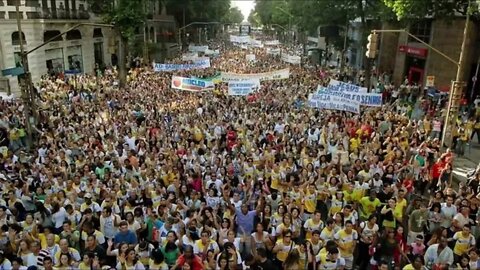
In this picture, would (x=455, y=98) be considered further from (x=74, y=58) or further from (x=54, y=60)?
(x=74, y=58)

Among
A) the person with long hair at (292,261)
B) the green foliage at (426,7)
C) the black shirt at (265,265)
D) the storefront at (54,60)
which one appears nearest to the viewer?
the person with long hair at (292,261)

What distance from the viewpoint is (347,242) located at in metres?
7.75

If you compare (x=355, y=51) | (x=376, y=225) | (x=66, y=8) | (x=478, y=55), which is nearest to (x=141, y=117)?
(x=376, y=225)

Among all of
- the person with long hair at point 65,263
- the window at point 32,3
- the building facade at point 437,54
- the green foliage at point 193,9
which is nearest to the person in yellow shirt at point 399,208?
the person with long hair at point 65,263

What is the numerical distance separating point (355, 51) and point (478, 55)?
2186 centimetres

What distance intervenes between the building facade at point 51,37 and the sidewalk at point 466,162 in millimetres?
19759

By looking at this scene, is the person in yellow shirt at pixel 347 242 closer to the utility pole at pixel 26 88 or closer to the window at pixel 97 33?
the utility pole at pixel 26 88

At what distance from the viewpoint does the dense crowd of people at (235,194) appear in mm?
7520

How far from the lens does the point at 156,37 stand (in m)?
63.8

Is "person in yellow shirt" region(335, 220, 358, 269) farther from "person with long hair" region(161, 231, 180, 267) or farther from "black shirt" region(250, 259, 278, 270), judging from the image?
"person with long hair" region(161, 231, 180, 267)

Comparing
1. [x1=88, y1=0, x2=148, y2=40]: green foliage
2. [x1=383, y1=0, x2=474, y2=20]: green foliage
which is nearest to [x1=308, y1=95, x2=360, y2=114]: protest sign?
[x1=383, y1=0, x2=474, y2=20]: green foliage

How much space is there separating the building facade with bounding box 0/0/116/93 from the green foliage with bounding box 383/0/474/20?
1600cm

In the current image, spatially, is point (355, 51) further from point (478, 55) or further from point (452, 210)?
point (452, 210)

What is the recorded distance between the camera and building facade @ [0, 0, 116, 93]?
98.5ft
